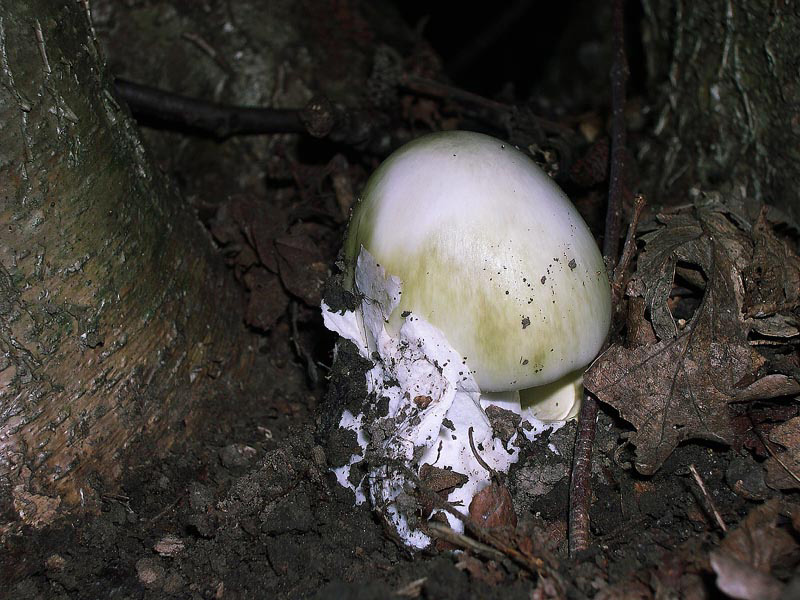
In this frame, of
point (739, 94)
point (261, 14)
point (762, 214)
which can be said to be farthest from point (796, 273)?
point (261, 14)

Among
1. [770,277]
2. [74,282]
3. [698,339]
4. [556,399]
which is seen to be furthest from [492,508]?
[74,282]

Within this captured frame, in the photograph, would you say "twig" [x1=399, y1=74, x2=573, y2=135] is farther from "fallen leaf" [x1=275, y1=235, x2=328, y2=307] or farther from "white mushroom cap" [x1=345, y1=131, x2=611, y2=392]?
"white mushroom cap" [x1=345, y1=131, x2=611, y2=392]

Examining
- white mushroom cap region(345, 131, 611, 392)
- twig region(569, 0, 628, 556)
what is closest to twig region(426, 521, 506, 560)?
twig region(569, 0, 628, 556)

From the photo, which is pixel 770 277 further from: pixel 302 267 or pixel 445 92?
pixel 445 92

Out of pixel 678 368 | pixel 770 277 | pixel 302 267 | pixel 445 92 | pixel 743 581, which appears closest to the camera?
pixel 743 581

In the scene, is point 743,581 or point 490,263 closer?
point 743,581


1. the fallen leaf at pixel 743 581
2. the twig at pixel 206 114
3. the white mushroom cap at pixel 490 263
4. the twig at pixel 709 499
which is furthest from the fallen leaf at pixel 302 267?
the fallen leaf at pixel 743 581

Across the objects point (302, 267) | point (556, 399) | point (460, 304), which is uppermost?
point (460, 304)

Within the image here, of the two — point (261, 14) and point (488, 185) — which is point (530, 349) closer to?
point (488, 185)
